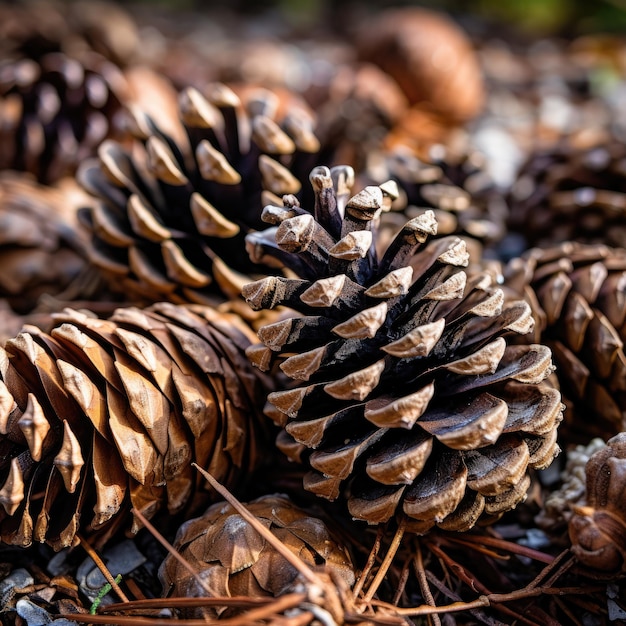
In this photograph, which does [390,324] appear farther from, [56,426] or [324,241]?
[56,426]

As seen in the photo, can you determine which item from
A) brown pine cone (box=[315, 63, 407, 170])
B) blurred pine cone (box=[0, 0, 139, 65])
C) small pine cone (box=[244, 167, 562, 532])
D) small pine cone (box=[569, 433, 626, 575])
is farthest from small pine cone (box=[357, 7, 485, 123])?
small pine cone (box=[569, 433, 626, 575])

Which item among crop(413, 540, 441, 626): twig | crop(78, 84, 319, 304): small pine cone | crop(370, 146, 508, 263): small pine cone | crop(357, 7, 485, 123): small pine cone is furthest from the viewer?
crop(357, 7, 485, 123): small pine cone

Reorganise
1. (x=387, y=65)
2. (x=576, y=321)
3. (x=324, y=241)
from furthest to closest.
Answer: (x=387, y=65) < (x=576, y=321) < (x=324, y=241)

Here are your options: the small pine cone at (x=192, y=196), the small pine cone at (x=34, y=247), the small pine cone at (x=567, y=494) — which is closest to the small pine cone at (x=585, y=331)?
the small pine cone at (x=567, y=494)

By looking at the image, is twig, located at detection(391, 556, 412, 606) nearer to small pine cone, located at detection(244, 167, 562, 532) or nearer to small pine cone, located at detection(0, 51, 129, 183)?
small pine cone, located at detection(244, 167, 562, 532)

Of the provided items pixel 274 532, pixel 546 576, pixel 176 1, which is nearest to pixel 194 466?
pixel 274 532

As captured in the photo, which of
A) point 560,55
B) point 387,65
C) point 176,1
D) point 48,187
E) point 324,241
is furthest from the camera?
point 176,1

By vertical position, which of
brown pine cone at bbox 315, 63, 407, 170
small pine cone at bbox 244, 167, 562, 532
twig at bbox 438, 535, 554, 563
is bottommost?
twig at bbox 438, 535, 554, 563

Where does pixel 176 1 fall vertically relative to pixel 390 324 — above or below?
above
